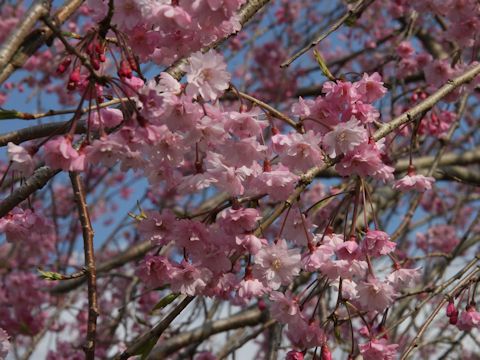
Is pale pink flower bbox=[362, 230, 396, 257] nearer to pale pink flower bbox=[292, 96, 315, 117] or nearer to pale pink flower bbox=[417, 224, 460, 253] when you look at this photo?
pale pink flower bbox=[292, 96, 315, 117]

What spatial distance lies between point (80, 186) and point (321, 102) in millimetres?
848

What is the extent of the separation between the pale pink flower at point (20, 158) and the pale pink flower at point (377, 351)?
1.17m

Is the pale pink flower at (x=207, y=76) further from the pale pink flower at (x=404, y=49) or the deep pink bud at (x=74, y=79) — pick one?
the pale pink flower at (x=404, y=49)

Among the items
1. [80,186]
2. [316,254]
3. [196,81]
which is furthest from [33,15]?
[316,254]

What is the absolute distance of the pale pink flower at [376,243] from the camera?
1.87 metres

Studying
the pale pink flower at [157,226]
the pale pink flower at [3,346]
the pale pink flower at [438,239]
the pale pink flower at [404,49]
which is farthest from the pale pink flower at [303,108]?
the pale pink flower at [438,239]

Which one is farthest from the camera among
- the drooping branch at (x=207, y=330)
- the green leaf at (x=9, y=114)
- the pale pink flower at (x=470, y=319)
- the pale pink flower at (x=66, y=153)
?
the drooping branch at (x=207, y=330)

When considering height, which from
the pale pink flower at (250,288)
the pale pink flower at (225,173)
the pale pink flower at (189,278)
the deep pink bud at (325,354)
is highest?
the pale pink flower at (225,173)

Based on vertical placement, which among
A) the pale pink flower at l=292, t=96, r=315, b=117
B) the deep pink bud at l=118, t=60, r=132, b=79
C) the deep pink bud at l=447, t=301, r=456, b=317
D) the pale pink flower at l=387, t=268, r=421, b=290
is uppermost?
the deep pink bud at l=118, t=60, r=132, b=79

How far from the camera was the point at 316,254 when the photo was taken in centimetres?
180

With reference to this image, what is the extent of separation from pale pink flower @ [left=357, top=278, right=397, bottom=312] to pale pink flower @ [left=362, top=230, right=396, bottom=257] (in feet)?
0.54

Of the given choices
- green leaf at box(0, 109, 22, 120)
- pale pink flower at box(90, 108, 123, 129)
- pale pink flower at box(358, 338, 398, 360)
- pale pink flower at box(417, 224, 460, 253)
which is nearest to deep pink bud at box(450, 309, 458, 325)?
pale pink flower at box(358, 338, 398, 360)

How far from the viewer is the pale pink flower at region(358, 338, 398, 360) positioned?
79.4 inches

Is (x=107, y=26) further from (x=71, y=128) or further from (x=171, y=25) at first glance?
(x=71, y=128)
